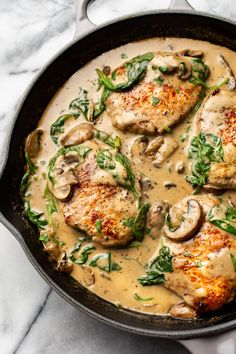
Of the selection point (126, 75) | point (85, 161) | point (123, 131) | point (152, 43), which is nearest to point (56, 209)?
point (85, 161)

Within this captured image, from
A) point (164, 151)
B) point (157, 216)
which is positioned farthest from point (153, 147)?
point (157, 216)

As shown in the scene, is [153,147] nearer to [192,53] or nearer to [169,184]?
[169,184]

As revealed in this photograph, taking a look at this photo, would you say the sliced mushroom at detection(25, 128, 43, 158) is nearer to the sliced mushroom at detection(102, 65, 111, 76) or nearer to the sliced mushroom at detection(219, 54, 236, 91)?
the sliced mushroom at detection(102, 65, 111, 76)

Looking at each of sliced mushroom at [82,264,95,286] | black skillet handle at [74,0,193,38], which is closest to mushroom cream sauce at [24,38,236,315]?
sliced mushroom at [82,264,95,286]

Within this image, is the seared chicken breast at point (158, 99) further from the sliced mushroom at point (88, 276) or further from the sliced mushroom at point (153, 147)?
the sliced mushroom at point (88, 276)

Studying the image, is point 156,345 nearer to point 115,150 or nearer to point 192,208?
point 192,208
